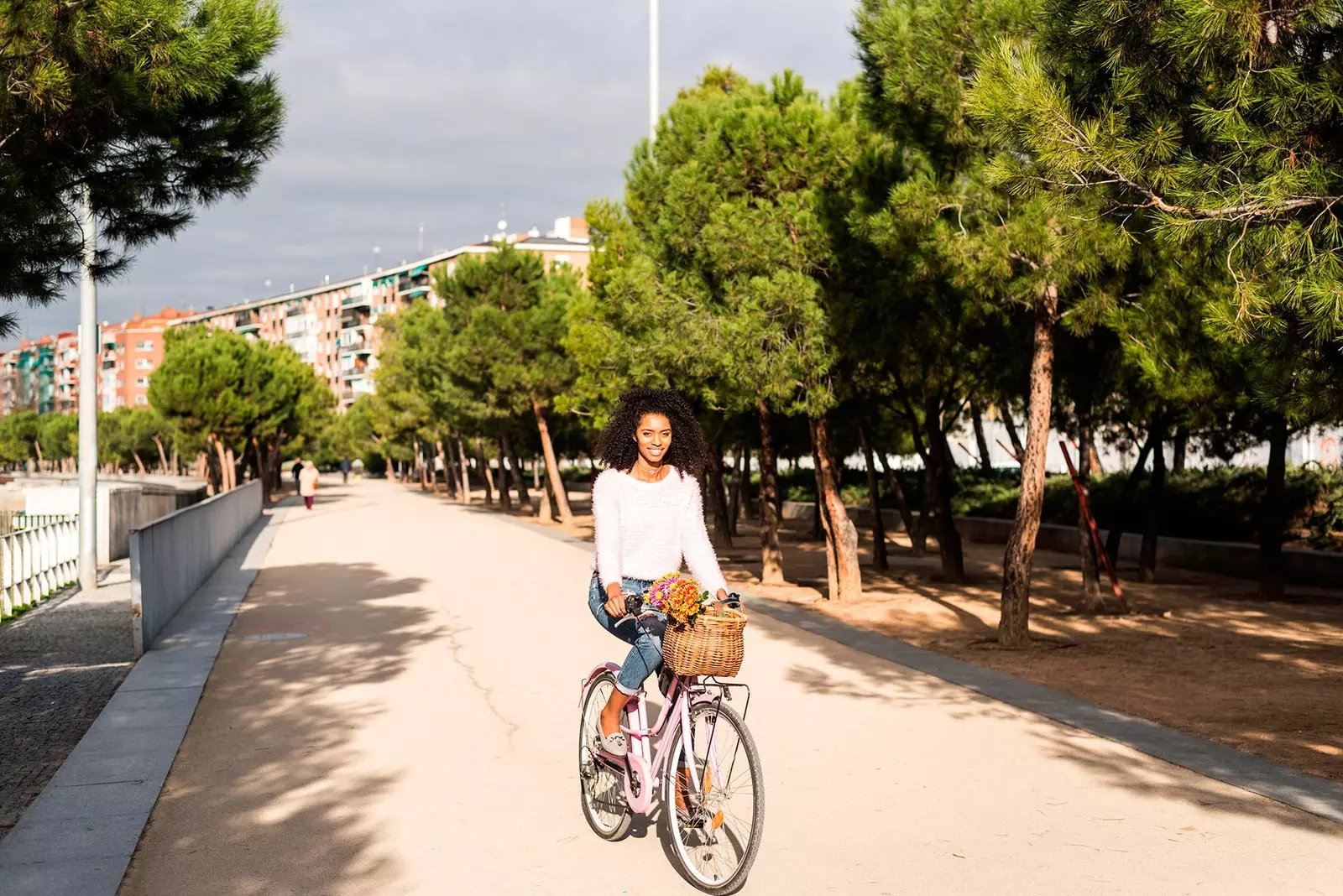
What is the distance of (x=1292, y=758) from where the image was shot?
7234 mm

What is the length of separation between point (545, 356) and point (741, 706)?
97.1 ft

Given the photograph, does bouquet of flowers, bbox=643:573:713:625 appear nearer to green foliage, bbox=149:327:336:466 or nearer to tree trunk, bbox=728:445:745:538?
tree trunk, bbox=728:445:745:538

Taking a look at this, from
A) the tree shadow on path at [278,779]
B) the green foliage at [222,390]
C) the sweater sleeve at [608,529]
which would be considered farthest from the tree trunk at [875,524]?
the green foliage at [222,390]

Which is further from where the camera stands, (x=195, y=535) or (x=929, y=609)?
(x=195, y=535)

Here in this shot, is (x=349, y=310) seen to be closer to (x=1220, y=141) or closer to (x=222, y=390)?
(x=222, y=390)

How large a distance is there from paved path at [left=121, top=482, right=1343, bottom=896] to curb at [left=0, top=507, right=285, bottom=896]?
0.13m

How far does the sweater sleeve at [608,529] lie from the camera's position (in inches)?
202

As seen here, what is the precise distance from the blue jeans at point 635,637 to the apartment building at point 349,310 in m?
109

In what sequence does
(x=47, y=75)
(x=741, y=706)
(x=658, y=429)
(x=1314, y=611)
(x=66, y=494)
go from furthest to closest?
(x=66, y=494), (x=1314, y=611), (x=741, y=706), (x=47, y=75), (x=658, y=429)

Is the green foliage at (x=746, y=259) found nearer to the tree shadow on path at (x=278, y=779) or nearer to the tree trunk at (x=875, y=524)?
the tree trunk at (x=875, y=524)

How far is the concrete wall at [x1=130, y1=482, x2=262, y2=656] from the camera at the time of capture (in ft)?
37.0

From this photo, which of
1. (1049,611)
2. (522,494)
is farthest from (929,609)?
(522,494)

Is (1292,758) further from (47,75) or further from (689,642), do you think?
(47,75)

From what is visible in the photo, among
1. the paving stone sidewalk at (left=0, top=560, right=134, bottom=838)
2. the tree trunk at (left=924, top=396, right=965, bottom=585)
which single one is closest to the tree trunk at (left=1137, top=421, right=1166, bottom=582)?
the tree trunk at (left=924, top=396, right=965, bottom=585)
